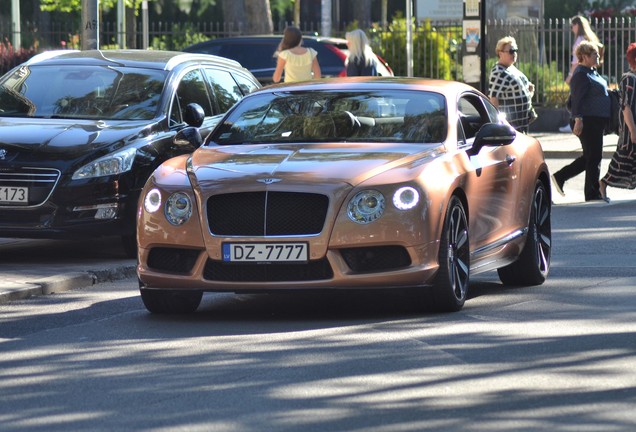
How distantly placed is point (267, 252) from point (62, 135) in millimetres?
4066

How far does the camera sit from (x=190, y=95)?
1420 centimetres

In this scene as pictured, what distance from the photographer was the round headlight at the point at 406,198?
30.2 ft

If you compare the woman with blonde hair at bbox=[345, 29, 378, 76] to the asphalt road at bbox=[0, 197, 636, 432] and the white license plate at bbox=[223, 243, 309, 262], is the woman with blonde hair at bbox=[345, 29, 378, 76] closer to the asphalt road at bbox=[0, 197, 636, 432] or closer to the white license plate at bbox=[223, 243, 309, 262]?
the asphalt road at bbox=[0, 197, 636, 432]

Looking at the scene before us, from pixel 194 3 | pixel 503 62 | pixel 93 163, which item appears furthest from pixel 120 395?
pixel 194 3

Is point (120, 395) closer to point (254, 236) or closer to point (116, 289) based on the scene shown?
point (254, 236)

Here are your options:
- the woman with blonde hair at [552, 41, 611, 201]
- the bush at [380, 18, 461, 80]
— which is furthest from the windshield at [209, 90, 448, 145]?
the bush at [380, 18, 461, 80]

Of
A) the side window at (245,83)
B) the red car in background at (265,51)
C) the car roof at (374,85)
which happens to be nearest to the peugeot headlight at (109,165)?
the car roof at (374,85)

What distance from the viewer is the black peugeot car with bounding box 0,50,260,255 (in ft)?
41.0

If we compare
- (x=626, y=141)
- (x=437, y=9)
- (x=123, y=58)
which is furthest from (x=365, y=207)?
(x=437, y=9)

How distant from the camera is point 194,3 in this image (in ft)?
226

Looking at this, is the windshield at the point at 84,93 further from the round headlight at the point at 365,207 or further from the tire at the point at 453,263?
the round headlight at the point at 365,207

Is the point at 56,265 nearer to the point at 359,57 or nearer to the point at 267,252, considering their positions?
the point at 267,252

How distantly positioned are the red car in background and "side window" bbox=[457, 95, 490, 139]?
1643cm

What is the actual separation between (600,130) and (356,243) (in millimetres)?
9382
